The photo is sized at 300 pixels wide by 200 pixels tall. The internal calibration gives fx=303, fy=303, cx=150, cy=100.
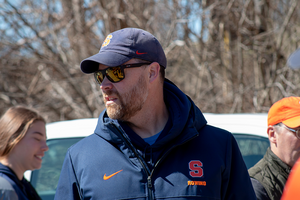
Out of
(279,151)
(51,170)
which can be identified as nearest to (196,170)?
(279,151)

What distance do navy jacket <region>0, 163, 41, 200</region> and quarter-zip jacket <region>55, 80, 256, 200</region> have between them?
0.56 meters

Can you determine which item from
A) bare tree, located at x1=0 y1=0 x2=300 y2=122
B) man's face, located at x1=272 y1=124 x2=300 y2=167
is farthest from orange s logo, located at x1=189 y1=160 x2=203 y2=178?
bare tree, located at x1=0 y1=0 x2=300 y2=122

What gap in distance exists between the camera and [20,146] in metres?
2.32

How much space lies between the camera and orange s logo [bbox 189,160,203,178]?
1.57 meters

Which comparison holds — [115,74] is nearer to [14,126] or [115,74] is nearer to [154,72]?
[154,72]

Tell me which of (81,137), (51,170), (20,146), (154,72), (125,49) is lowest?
(51,170)

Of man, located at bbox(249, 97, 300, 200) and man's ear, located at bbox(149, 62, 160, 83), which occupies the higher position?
man's ear, located at bbox(149, 62, 160, 83)

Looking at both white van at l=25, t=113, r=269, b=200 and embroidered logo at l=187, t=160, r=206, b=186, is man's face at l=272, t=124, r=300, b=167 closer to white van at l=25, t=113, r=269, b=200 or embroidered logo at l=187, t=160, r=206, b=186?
white van at l=25, t=113, r=269, b=200

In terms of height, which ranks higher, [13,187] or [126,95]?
[126,95]

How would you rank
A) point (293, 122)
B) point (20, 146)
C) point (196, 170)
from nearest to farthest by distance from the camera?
point (196, 170)
point (293, 122)
point (20, 146)

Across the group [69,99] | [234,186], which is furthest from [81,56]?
[234,186]

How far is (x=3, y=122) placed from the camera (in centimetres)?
236

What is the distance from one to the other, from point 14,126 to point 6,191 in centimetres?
55

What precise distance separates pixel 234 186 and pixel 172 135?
0.43 meters
